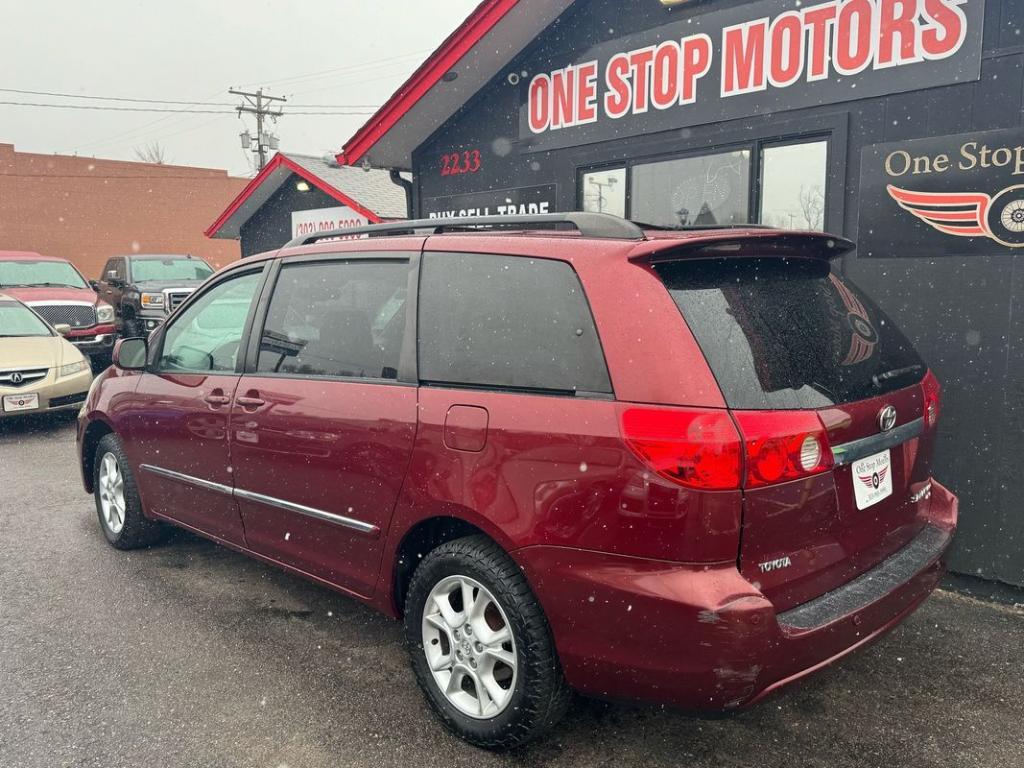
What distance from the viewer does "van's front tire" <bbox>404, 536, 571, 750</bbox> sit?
2.61 m

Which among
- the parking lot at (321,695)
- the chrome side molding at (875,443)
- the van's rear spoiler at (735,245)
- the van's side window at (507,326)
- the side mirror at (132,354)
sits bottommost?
the parking lot at (321,695)

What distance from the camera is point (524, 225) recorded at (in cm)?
324

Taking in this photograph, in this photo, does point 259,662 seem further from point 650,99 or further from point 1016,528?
point 650,99

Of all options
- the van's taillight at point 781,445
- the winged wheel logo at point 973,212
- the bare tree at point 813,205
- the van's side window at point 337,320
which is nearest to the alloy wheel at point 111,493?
the van's side window at point 337,320

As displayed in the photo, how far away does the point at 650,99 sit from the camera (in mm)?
5910

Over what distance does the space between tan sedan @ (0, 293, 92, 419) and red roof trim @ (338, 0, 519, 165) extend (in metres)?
4.00

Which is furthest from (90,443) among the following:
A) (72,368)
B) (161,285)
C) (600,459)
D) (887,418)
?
(161,285)

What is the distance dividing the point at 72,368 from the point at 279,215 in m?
8.48

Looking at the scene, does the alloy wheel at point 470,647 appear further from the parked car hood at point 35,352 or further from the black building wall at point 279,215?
the black building wall at point 279,215

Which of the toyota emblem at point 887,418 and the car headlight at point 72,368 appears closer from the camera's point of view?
the toyota emblem at point 887,418

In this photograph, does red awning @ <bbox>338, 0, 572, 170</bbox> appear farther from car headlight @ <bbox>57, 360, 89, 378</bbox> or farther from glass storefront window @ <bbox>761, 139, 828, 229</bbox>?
car headlight @ <bbox>57, 360, 89, 378</bbox>

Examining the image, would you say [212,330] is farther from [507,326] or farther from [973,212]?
[973,212]

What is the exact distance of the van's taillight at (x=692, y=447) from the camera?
2250mm

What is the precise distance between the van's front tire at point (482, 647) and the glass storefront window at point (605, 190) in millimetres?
4023
